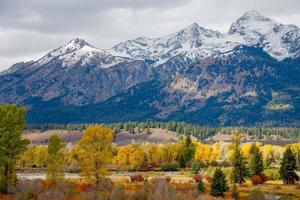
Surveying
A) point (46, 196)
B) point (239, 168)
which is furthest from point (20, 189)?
point (239, 168)

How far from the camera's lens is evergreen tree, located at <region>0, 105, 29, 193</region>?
3031 inches

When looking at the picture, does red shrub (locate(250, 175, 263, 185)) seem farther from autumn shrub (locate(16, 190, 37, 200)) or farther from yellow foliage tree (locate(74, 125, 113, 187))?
autumn shrub (locate(16, 190, 37, 200))

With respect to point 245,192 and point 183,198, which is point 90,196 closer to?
point 183,198

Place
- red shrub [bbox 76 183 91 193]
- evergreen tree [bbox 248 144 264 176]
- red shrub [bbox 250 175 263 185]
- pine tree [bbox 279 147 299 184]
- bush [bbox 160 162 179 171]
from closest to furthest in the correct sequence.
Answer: red shrub [bbox 76 183 91 193]
red shrub [bbox 250 175 263 185]
pine tree [bbox 279 147 299 184]
evergreen tree [bbox 248 144 264 176]
bush [bbox 160 162 179 171]

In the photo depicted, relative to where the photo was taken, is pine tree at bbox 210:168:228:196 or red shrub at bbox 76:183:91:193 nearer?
red shrub at bbox 76:183:91:193

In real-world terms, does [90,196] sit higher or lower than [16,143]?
lower

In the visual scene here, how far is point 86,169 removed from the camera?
95562 mm

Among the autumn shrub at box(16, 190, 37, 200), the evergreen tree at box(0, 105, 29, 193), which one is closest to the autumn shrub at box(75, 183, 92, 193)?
the evergreen tree at box(0, 105, 29, 193)

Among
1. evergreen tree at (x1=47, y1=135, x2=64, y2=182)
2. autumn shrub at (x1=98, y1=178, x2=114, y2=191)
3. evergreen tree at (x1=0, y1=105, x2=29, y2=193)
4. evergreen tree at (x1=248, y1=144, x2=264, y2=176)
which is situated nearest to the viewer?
evergreen tree at (x1=0, y1=105, x2=29, y2=193)

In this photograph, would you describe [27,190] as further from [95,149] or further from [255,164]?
[255,164]

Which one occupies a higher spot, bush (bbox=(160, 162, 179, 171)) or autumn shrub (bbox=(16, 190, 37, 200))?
autumn shrub (bbox=(16, 190, 37, 200))

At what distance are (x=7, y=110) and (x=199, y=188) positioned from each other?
→ 40.1m

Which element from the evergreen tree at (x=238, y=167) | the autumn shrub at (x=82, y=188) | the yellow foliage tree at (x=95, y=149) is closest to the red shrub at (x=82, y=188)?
the autumn shrub at (x=82, y=188)

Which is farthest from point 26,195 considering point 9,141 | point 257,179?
point 257,179
